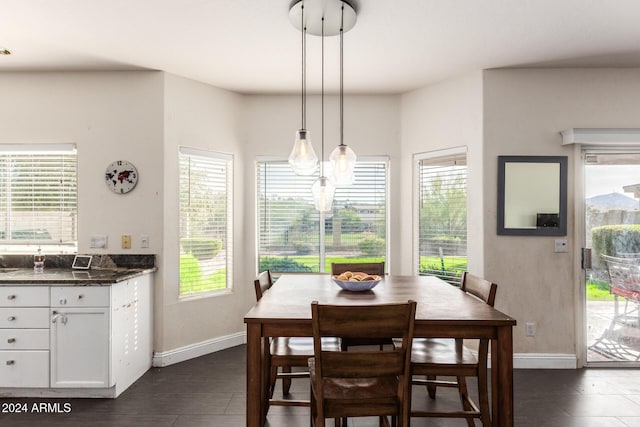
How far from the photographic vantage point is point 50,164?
345cm

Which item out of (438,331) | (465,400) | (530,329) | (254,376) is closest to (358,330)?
(438,331)

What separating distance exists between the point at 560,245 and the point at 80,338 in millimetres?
3944

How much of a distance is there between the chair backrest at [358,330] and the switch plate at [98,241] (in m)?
2.56

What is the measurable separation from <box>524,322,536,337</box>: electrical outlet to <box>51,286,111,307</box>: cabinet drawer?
135 inches

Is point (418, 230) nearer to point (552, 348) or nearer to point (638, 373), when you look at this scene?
point (552, 348)

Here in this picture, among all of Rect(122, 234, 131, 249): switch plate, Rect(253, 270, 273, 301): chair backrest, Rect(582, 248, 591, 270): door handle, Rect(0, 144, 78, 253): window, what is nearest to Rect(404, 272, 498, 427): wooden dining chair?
Rect(253, 270, 273, 301): chair backrest

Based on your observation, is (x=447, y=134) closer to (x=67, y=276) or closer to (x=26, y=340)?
(x=67, y=276)

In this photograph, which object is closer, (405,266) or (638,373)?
(638,373)

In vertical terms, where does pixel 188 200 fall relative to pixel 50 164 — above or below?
below

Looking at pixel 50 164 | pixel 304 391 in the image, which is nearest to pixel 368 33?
pixel 304 391

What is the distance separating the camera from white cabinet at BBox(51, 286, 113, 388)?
273cm

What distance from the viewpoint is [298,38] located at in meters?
2.83

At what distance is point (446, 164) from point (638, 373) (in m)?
2.41

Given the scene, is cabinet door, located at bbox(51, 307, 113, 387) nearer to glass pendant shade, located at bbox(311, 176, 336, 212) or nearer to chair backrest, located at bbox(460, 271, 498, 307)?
glass pendant shade, located at bbox(311, 176, 336, 212)
